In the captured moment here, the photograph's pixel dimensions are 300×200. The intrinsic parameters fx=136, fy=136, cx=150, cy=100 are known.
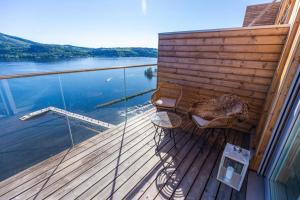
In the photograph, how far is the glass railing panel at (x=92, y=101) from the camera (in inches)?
704

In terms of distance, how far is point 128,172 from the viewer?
1.67m

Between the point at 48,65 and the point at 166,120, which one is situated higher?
the point at 166,120

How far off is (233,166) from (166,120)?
1.07 metres

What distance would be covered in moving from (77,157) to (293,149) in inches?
94.7

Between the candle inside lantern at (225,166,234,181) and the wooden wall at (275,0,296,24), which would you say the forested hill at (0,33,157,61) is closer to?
the wooden wall at (275,0,296,24)

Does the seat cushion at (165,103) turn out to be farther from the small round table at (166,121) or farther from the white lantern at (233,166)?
the white lantern at (233,166)

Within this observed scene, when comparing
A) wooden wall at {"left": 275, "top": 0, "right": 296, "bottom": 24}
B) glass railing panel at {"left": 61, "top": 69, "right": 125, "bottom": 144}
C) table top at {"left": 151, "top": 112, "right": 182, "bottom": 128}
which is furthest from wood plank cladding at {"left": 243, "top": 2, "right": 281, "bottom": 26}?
glass railing panel at {"left": 61, "top": 69, "right": 125, "bottom": 144}

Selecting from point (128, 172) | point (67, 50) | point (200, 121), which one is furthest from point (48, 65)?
point (200, 121)

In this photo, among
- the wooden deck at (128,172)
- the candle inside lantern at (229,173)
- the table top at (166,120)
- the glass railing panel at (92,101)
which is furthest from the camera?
the glass railing panel at (92,101)

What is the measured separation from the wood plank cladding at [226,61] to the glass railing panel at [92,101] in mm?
13150

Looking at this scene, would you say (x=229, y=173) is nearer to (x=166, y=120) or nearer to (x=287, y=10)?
(x=166, y=120)

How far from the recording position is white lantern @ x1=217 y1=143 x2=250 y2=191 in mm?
1417

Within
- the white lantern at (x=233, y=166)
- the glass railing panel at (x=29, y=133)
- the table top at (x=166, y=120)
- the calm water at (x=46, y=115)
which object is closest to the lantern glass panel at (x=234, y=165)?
the white lantern at (x=233, y=166)

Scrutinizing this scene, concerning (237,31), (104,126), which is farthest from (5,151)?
(237,31)
